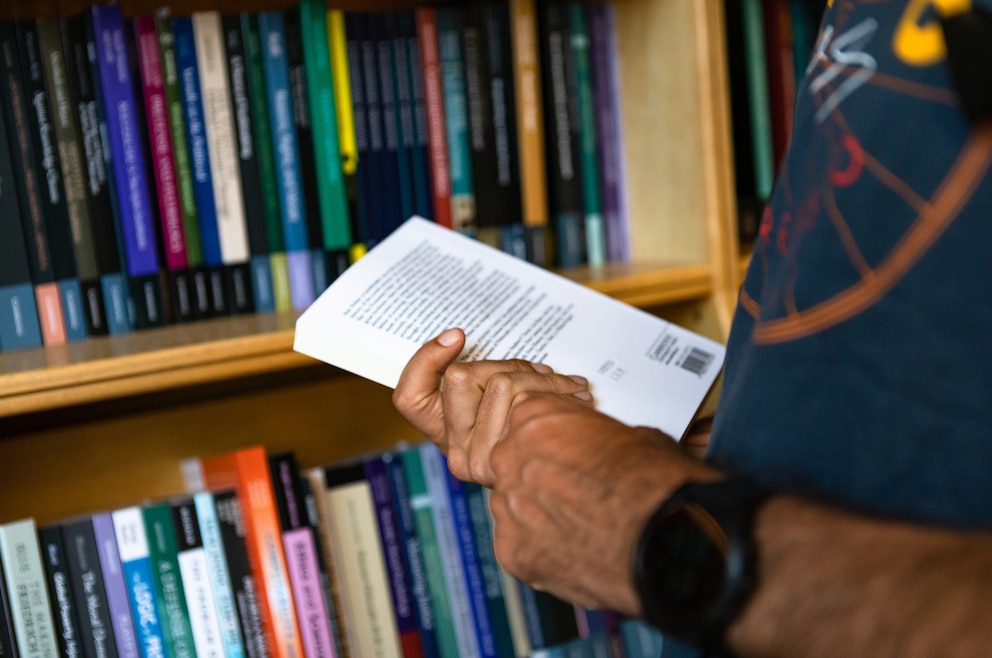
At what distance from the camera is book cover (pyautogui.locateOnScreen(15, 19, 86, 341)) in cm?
84

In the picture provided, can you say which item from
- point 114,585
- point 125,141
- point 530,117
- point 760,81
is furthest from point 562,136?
point 114,585

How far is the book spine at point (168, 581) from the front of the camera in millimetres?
870

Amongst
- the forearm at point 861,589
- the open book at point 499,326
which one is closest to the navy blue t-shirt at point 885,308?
the forearm at point 861,589

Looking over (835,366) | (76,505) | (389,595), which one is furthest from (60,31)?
(835,366)

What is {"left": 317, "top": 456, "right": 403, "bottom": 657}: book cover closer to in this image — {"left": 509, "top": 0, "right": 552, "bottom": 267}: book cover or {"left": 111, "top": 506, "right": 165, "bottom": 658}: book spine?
{"left": 111, "top": 506, "right": 165, "bottom": 658}: book spine

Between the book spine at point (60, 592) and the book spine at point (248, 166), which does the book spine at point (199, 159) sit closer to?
the book spine at point (248, 166)

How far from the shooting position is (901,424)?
44cm

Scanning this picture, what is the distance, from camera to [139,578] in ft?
2.83

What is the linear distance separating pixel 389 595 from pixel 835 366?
26.5 inches

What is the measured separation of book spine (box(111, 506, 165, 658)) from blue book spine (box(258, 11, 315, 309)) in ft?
0.94

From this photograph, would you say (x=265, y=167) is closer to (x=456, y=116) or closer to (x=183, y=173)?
(x=183, y=173)

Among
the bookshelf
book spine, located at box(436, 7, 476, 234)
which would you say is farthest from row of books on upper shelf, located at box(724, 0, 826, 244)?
book spine, located at box(436, 7, 476, 234)

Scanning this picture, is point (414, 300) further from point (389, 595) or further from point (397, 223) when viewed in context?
point (389, 595)

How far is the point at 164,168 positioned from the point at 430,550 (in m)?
0.52
